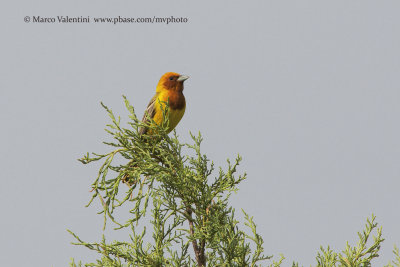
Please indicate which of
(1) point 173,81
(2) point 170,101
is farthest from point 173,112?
(1) point 173,81

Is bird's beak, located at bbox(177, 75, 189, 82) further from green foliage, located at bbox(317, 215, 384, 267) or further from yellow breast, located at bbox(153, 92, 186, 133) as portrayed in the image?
green foliage, located at bbox(317, 215, 384, 267)

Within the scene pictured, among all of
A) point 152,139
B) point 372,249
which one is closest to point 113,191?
point 152,139

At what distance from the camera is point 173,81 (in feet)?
30.4

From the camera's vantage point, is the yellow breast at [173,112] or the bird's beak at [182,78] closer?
the yellow breast at [173,112]

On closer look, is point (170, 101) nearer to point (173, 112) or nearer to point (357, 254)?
point (173, 112)

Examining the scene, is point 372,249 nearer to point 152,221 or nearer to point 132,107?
point 152,221

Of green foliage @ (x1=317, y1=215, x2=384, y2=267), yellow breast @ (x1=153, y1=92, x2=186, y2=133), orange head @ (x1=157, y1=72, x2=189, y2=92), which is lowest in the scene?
green foliage @ (x1=317, y1=215, x2=384, y2=267)

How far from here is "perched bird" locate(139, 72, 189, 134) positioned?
8758 millimetres

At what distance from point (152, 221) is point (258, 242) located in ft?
4.79

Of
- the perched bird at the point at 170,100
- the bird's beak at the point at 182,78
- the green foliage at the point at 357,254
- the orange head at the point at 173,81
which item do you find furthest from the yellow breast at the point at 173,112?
the green foliage at the point at 357,254

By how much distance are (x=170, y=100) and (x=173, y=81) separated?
590 mm

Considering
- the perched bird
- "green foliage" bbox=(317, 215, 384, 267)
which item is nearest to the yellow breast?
the perched bird

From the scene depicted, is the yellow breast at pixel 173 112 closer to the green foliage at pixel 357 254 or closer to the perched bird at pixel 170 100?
the perched bird at pixel 170 100

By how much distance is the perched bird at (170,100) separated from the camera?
8758 millimetres
